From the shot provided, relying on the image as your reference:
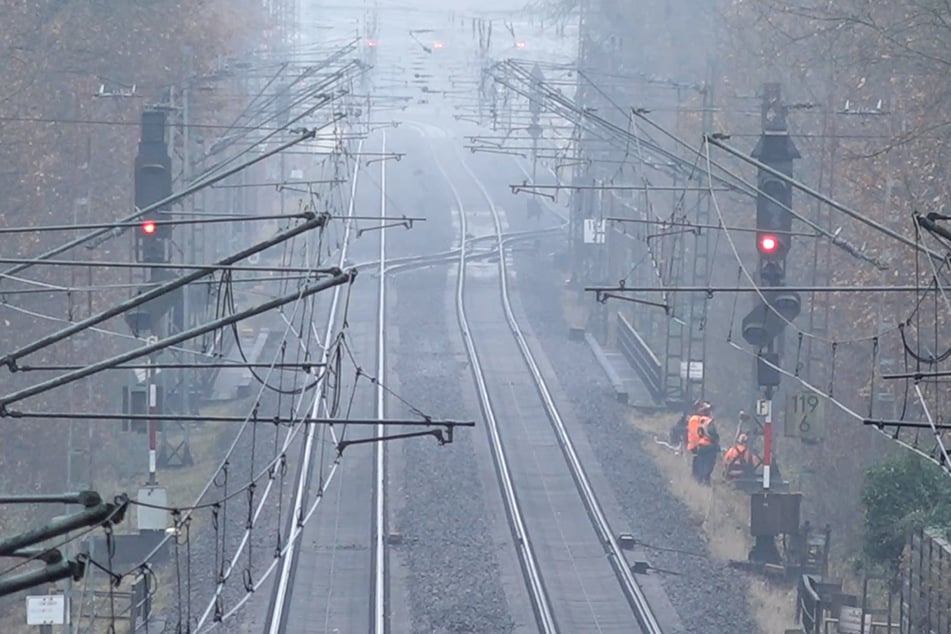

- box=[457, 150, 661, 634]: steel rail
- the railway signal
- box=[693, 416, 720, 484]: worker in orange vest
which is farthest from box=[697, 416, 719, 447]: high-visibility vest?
the railway signal

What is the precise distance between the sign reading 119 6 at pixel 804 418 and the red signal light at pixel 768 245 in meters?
3.77

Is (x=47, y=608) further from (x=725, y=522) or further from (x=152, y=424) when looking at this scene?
(x=725, y=522)

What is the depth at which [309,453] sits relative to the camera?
23.9m

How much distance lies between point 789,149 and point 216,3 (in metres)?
33.8

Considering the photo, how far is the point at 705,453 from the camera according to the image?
24.1 metres

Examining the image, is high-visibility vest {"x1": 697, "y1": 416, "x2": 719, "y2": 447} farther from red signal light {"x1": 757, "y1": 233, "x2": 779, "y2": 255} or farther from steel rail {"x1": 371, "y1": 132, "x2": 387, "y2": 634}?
red signal light {"x1": 757, "y1": 233, "x2": 779, "y2": 255}

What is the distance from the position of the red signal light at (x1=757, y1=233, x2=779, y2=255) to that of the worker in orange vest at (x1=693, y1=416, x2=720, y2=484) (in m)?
7.01

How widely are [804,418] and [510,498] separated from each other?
4054 millimetres

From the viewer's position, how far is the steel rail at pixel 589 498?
17672mm

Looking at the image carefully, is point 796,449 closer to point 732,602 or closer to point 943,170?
point 943,170

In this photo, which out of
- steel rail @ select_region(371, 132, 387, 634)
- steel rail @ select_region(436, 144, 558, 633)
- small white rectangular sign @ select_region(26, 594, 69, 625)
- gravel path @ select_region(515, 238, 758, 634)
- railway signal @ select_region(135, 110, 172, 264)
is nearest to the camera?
small white rectangular sign @ select_region(26, 594, 69, 625)

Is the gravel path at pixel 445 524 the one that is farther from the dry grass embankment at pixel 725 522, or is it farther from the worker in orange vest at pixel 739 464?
the worker in orange vest at pixel 739 464

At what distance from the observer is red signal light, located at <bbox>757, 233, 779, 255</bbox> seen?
689 inches

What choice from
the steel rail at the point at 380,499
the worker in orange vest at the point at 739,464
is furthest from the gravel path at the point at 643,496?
the steel rail at the point at 380,499
